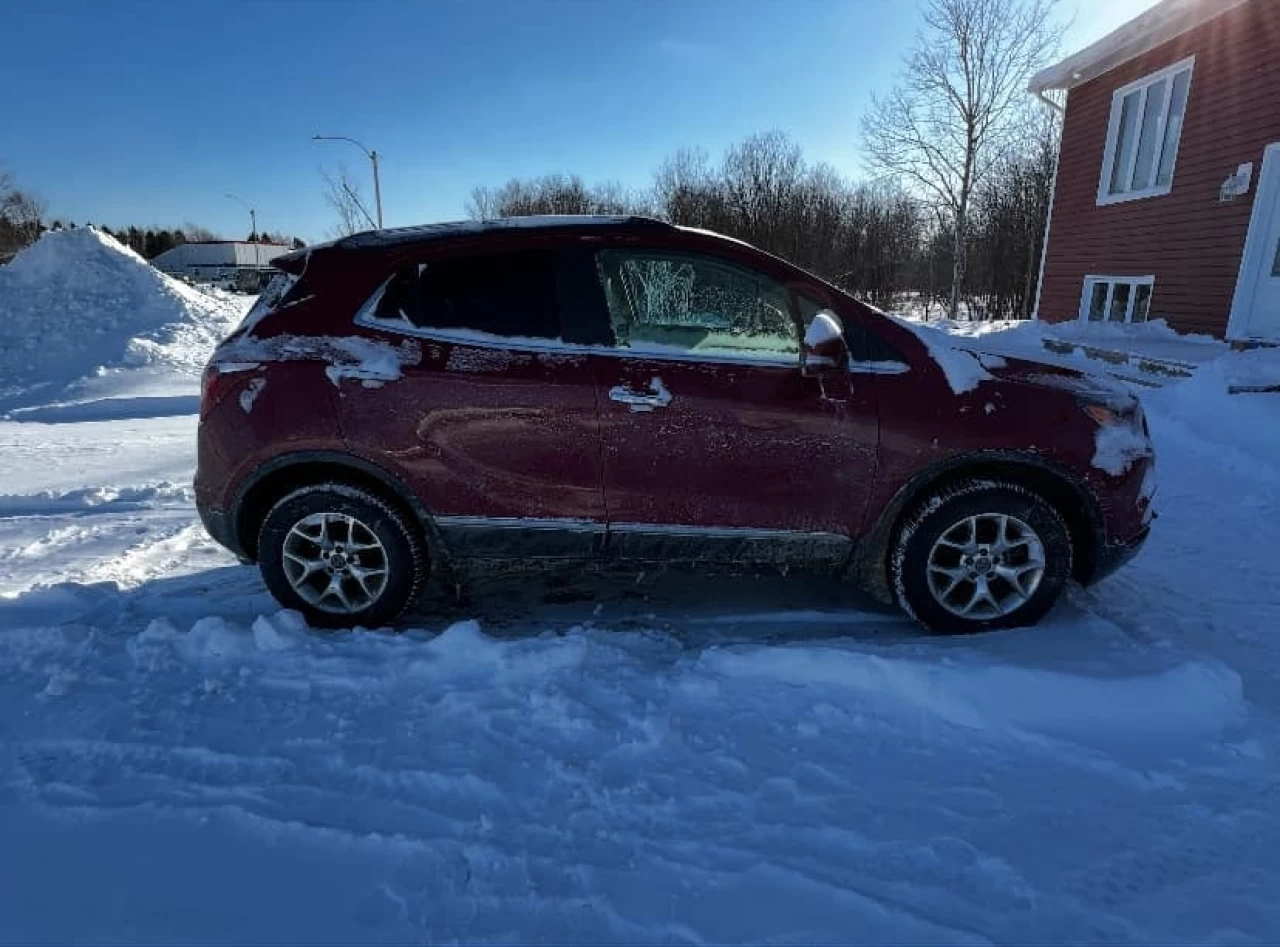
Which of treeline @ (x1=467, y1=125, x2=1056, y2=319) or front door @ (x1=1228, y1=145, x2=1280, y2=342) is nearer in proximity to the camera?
front door @ (x1=1228, y1=145, x2=1280, y2=342)

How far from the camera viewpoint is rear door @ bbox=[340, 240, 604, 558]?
3.22m

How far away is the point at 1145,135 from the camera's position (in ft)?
41.4

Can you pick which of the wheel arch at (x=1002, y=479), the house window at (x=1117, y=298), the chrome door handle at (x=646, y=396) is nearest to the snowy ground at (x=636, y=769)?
the wheel arch at (x=1002, y=479)

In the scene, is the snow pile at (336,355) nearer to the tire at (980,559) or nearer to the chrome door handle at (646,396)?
the chrome door handle at (646,396)

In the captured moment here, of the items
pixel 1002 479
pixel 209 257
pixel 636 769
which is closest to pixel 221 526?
pixel 636 769

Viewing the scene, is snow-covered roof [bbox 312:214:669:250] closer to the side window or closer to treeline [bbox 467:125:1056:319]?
the side window

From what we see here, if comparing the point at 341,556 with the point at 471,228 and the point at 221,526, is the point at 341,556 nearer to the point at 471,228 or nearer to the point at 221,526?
the point at 221,526

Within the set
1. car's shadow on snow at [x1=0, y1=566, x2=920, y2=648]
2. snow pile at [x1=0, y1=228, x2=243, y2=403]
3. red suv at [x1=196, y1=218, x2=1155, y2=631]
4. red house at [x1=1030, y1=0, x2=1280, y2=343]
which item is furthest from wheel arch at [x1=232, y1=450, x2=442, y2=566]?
red house at [x1=1030, y1=0, x2=1280, y2=343]

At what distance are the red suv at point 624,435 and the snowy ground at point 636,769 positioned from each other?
1.26ft

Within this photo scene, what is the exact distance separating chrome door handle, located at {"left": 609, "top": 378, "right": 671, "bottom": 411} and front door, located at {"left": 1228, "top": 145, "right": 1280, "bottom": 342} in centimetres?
1022

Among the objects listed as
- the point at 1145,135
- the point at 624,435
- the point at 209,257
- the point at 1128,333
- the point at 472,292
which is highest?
the point at 209,257

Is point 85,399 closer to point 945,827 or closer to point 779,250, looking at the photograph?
point 945,827

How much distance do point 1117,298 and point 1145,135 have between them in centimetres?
271

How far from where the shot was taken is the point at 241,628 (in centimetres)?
329
